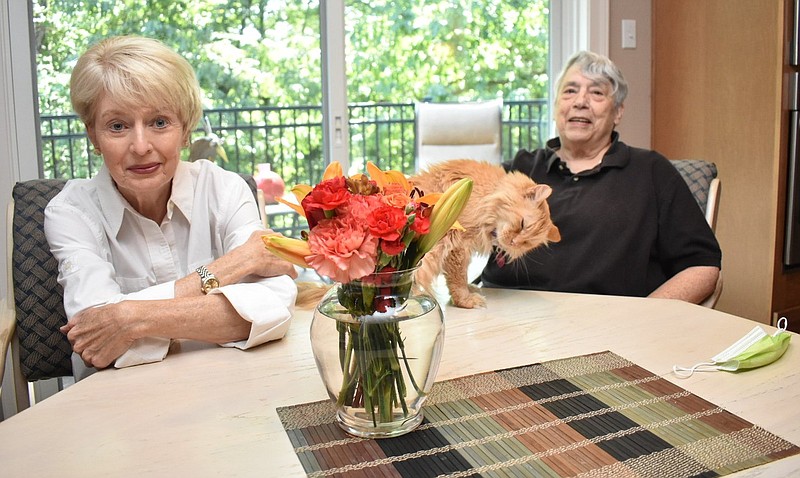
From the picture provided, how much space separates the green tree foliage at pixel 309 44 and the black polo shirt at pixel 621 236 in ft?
4.30

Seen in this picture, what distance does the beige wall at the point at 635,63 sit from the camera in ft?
10.9

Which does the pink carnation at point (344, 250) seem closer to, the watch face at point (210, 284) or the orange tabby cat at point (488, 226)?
the watch face at point (210, 284)

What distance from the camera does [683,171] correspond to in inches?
88.4

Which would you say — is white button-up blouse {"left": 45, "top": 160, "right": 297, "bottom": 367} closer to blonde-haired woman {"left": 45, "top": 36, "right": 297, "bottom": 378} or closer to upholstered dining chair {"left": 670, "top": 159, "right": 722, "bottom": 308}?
blonde-haired woman {"left": 45, "top": 36, "right": 297, "bottom": 378}

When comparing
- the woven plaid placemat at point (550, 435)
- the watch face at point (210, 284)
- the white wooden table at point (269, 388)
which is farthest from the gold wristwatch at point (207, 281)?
the woven plaid placemat at point (550, 435)

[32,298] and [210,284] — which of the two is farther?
[32,298]

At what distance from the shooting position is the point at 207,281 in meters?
1.44

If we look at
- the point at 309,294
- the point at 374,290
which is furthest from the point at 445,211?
the point at 309,294

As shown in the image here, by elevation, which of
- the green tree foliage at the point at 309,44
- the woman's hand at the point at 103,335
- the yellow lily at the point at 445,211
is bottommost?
the woman's hand at the point at 103,335

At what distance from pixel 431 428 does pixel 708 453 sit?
0.37m

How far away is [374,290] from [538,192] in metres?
0.76

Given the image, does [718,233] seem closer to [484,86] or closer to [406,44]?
[484,86]

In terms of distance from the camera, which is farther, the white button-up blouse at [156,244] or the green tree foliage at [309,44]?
the green tree foliage at [309,44]

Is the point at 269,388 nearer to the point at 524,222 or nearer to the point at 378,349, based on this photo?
the point at 378,349
